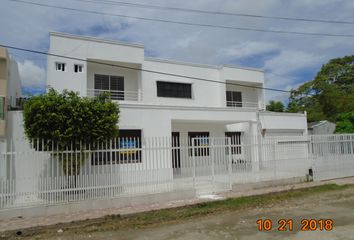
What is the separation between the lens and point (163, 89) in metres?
17.4

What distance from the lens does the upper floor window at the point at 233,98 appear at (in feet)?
64.6

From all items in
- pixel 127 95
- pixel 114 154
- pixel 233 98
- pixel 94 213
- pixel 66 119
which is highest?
pixel 233 98

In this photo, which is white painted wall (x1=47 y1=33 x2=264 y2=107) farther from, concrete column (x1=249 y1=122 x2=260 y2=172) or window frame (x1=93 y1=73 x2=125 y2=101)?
concrete column (x1=249 y1=122 x2=260 y2=172)

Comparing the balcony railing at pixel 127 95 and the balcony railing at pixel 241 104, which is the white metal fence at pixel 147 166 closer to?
the balcony railing at pixel 127 95

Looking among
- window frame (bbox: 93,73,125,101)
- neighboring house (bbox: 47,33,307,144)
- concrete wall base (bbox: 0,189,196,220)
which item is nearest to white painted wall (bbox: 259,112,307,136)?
neighboring house (bbox: 47,33,307,144)

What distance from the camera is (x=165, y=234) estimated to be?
6.01 meters

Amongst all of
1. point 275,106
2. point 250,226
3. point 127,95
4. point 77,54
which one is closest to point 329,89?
point 275,106

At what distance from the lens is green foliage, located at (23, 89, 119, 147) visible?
28.3 feet

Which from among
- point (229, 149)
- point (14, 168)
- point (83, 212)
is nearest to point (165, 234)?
point (83, 212)

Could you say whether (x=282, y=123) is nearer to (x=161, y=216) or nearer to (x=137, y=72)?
(x=137, y=72)

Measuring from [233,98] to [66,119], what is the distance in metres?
13.3

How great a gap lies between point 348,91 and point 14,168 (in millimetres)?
36394

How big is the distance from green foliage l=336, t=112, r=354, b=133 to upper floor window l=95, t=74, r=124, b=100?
1962 centimetres

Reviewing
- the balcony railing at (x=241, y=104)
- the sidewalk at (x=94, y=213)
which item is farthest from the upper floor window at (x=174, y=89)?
the sidewalk at (x=94, y=213)
